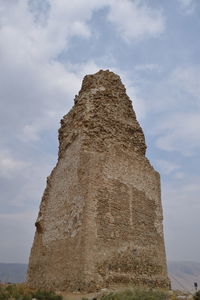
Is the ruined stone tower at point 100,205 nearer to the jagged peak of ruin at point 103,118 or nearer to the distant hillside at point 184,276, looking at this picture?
the jagged peak of ruin at point 103,118

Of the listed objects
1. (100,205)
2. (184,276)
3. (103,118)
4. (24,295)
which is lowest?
(24,295)

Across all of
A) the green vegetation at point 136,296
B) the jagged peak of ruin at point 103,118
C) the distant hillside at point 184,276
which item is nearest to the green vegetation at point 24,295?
the green vegetation at point 136,296

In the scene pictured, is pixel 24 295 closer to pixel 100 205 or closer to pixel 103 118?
pixel 100 205

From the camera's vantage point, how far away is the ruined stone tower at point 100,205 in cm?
1087

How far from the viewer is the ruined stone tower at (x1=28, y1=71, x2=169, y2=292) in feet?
35.7

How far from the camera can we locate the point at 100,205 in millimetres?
11320

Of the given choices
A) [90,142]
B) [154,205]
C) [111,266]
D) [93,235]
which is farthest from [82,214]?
[154,205]

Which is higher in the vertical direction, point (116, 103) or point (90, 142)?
point (116, 103)

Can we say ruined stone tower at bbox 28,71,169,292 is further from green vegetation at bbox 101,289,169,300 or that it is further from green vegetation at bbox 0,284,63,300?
green vegetation at bbox 101,289,169,300

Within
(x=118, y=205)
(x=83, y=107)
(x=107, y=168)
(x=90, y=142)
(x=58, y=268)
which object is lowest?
(x=58, y=268)

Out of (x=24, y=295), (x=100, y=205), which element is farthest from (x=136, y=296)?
(x=100, y=205)

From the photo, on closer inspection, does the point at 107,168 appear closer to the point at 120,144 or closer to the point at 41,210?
the point at 120,144

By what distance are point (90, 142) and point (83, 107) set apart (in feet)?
5.68

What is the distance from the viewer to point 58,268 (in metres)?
11.6
